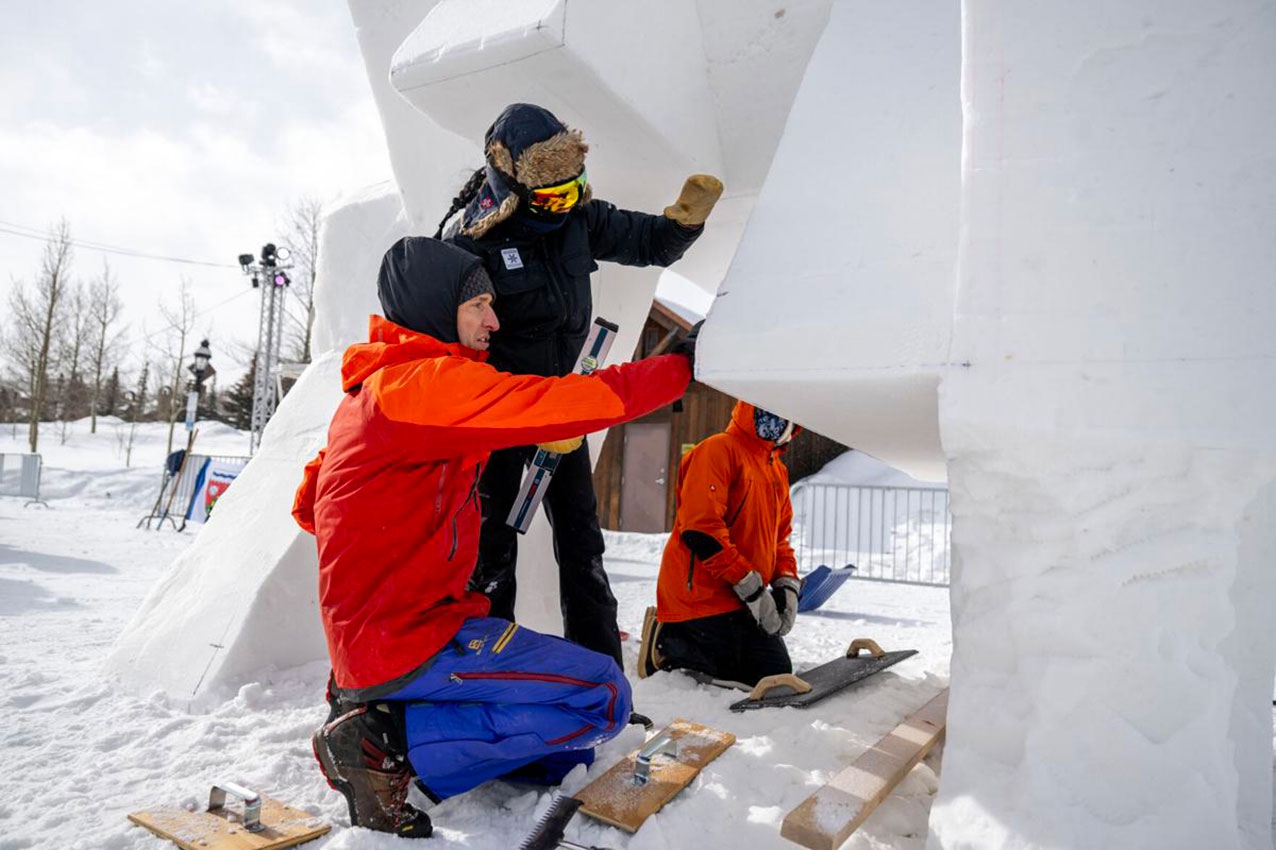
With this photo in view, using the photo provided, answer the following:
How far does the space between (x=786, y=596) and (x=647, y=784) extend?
1.62 metres

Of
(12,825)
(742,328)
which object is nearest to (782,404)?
(742,328)

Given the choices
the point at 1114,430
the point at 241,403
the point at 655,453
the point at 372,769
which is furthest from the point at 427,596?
the point at 241,403

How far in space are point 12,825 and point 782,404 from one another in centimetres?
209

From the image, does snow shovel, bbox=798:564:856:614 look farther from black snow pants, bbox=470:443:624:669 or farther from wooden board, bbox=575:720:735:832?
wooden board, bbox=575:720:735:832

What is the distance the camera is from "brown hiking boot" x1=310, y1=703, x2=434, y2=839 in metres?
1.70


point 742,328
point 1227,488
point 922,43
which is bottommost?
point 1227,488

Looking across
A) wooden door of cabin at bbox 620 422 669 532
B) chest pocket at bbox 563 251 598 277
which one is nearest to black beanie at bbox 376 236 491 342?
chest pocket at bbox 563 251 598 277

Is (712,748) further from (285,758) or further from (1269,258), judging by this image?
(1269,258)

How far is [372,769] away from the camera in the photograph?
1.71 m

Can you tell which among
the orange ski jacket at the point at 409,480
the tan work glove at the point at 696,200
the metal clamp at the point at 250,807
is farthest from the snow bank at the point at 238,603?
the tan work glove at the point at 696,200

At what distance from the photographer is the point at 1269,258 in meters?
1.38

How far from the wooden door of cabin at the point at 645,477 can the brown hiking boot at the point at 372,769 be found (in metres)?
11.0

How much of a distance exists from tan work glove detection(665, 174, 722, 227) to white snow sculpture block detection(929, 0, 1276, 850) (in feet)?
3.01

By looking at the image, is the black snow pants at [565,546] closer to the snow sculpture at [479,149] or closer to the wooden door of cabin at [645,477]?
the snow sculpture at [479,149]
